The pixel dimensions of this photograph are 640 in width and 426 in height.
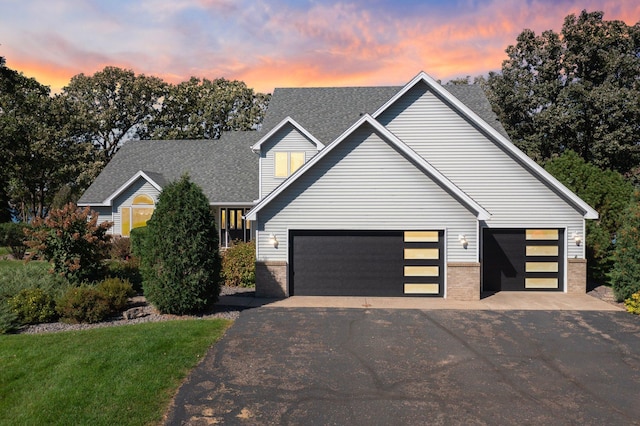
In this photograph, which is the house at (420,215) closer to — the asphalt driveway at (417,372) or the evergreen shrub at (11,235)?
the asphalt driveway at (417,372)

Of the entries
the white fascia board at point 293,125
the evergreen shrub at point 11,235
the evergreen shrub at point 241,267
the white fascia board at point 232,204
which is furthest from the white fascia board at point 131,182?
the evergreen shrub at point 241,267

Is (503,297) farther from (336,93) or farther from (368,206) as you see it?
(336,93)

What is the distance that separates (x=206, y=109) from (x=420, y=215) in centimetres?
3985

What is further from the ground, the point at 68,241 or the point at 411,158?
the point at 411,158

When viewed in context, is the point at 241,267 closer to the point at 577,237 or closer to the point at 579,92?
the point at 577,237

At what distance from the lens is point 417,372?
816cm

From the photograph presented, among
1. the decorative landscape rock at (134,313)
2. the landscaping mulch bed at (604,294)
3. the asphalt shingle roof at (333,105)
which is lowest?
the landscaping mulch bed at (604,294)

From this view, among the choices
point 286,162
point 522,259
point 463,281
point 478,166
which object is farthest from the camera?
point 286,162

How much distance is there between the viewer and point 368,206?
14.8 metres

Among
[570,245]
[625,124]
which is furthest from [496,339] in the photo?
[625,124]

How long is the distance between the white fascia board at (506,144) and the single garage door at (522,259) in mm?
1254

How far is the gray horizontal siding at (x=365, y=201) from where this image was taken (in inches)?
574

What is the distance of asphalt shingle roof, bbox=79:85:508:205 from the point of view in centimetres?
2295

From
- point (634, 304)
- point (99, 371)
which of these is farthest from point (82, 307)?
point (634, 304)
